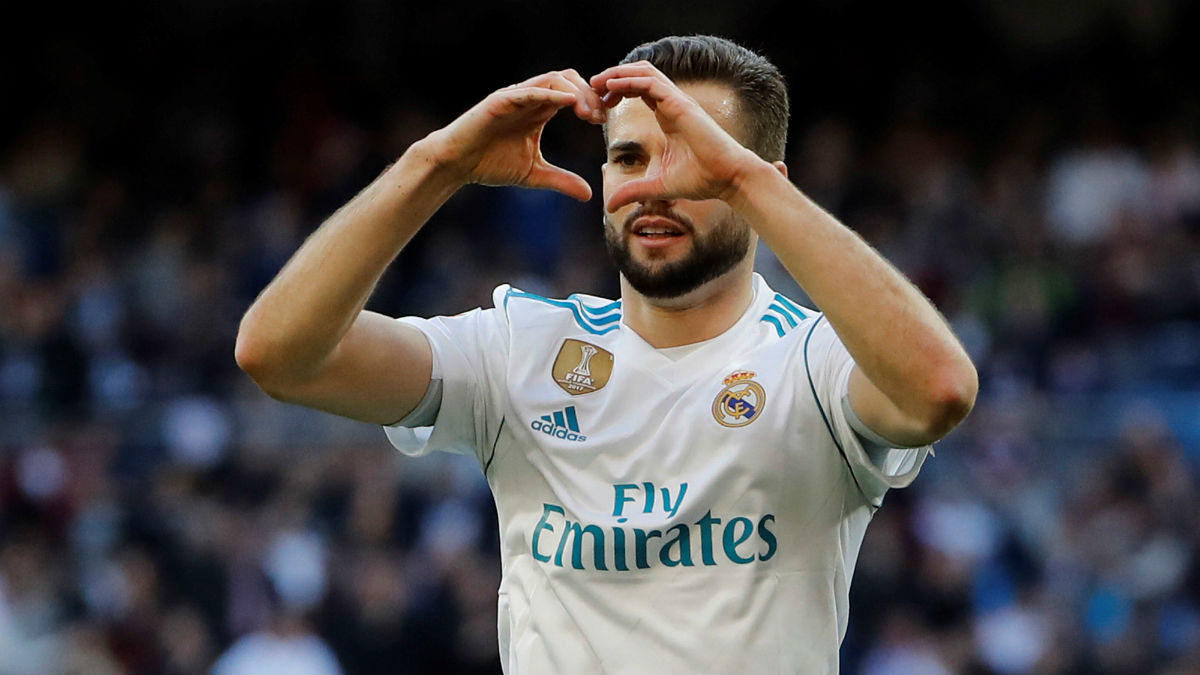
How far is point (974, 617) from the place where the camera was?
28.0 ft

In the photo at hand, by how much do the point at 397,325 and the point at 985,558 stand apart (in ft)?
20.5

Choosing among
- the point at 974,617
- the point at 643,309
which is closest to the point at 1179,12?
the point at 974,617

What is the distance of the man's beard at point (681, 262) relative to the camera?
3.13 m

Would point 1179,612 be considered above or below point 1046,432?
below

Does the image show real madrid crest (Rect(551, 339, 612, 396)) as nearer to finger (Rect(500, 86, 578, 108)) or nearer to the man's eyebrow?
the man's eyebrow

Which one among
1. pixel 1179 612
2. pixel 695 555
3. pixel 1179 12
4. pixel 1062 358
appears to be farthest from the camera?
pixel 1179 12

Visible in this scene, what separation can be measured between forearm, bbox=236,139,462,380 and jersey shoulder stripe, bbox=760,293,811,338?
796mm

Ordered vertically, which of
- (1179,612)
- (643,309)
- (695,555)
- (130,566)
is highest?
(643,309)

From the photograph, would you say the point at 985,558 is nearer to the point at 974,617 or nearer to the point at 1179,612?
the point at 974,617

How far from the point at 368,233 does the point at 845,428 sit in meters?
0.98

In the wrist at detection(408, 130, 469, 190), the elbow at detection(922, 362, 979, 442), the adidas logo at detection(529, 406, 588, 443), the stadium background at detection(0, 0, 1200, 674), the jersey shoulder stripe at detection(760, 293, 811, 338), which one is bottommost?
the stadium background at detection(0, 0, 1200, 674)

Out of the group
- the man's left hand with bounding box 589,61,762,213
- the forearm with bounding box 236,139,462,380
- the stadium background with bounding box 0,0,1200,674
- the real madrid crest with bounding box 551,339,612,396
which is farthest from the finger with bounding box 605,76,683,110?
the stadium background with bounding box 0,0,1200,674

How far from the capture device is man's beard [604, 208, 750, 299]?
313cm

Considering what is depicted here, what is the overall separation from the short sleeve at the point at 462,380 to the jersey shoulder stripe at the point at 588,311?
0.10 m
